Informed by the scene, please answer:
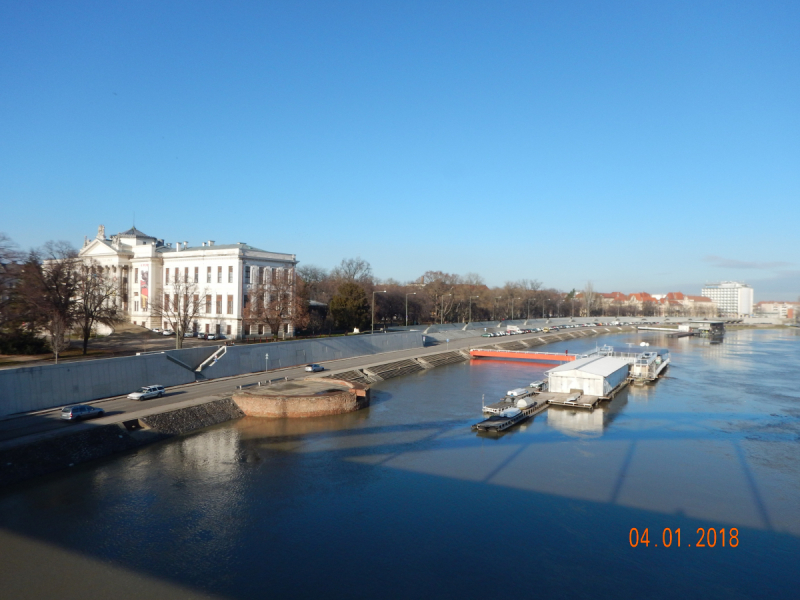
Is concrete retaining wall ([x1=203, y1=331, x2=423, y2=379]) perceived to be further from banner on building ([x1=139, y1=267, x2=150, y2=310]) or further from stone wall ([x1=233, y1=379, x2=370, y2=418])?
banner on building ([x1=139, y1=267, x2=150, y2=310])

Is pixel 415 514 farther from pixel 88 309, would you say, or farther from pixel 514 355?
pixel 514 355

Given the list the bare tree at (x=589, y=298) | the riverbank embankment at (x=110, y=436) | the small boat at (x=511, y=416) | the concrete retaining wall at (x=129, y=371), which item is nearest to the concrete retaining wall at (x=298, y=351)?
the concrete retaining wall at (x=129, y=371)

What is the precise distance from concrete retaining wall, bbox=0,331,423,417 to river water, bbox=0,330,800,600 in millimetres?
5995

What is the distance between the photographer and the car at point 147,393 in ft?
86.3

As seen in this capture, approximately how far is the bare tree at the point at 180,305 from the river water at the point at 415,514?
18440 mm

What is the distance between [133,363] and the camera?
27859 millimetres

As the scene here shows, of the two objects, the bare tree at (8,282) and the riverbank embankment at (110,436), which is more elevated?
the bare tree at (8,282)

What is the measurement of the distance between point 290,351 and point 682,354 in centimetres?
4985

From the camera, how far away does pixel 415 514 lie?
15820 millimetres

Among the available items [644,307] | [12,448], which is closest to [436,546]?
[12,448]

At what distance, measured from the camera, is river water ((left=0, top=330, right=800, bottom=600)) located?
12289mm

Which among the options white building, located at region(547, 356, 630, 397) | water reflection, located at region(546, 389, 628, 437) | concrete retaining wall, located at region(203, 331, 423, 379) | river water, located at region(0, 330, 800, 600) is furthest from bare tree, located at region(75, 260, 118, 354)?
white building, located at region(547, 356, 630, 397)

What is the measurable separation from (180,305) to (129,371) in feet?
76.9

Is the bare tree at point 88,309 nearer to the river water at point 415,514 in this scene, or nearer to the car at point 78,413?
the car at point 78,413
